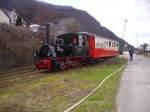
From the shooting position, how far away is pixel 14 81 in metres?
24.6

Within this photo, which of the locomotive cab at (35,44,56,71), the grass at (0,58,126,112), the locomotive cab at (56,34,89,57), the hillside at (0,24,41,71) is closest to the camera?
A: the grass at (0,58,126,112)

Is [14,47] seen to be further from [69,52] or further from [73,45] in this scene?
[69,52]

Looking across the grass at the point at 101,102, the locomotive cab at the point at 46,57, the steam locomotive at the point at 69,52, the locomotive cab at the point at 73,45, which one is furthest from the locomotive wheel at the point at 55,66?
the grass at the point at 101,102

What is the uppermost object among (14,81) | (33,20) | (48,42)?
(33,20)

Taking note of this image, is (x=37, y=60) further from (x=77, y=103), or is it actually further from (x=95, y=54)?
(x=77, y=103)

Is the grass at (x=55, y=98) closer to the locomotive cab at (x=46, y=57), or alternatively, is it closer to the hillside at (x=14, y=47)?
the locomotive cab at (x=46, y=57)

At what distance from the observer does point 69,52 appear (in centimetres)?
3397

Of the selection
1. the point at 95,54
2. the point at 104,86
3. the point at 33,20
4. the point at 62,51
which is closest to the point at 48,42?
the point at 62,51

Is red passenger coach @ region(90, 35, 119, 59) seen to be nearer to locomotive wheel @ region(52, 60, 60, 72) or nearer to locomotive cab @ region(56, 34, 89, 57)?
locomotive cab @ region(56, 34, 89, 57)

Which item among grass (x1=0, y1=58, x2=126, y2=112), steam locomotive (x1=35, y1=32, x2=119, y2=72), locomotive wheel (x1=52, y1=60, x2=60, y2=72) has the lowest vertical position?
grass (x1=0, y1=58, x2=126, y2=112)

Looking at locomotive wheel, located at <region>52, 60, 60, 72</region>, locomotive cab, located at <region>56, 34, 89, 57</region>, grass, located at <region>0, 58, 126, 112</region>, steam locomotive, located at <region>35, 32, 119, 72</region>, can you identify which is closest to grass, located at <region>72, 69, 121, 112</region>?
grass, located at <region>0, 58, 126, 112</region>

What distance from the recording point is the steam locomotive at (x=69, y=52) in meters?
31.0

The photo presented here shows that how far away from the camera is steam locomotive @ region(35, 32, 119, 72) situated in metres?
31.0

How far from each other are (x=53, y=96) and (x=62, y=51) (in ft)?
55.3
